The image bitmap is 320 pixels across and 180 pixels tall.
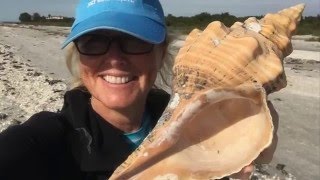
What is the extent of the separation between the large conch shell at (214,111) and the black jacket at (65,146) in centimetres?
31

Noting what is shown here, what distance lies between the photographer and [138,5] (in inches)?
73.3

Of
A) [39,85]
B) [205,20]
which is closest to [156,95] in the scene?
[39,85]

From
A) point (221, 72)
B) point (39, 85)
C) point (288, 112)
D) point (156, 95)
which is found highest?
point (221, 72)

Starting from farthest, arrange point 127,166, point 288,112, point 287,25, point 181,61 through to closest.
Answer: point 288,112 → point 287,25 → point 181,61 → point 127,166

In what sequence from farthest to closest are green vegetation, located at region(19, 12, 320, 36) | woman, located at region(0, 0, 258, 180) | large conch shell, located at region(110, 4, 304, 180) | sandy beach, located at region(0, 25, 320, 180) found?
green vegetation, located at region(19, 12, 320, 36) → sandy beach, located at region(0, 25, 320, 180) → woman, located at region(0, 0, 258, 180) → large conch shell, located at region(110, 4, 304, 180)

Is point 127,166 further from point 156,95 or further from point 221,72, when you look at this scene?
point 156,95

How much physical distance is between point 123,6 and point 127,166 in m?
0.63

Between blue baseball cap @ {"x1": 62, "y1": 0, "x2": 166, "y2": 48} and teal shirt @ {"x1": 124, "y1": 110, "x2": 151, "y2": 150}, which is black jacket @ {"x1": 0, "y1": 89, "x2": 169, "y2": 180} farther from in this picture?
blue baseball cap @ {"x1": 62, "y1": 0, "x2": 166, "y2": 48}

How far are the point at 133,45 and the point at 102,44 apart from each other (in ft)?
0.36

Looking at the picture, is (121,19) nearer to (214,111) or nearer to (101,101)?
(101,101)

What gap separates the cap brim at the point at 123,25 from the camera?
1755 mm

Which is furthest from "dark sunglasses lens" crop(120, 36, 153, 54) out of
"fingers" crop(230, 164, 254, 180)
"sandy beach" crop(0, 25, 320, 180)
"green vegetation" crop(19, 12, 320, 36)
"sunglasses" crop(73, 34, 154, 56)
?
"green vegetation" crop(19, 12, 320, 36)

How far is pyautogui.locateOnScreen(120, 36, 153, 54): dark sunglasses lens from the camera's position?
71.9 inches

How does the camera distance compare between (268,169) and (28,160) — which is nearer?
(28,160)
